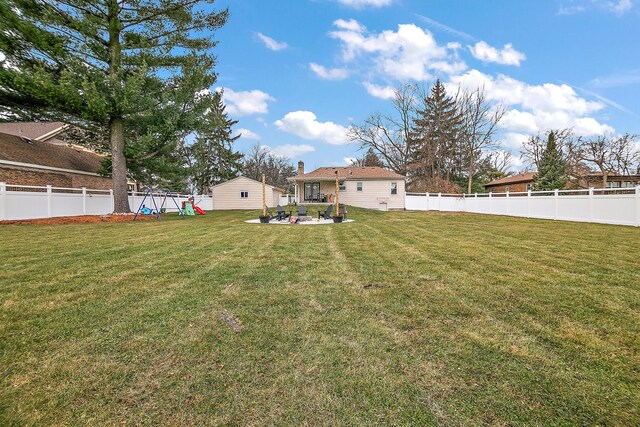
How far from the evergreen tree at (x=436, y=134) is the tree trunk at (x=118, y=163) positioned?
3043 centimetres

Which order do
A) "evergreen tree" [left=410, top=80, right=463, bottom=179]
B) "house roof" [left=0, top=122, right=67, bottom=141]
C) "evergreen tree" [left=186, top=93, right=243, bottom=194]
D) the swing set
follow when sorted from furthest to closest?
1. "evergreen tree" [left=186, top=93, right=243, bottom=194]
2. "evergreen tree" [left=410, top=80, right=463, bottom=179]
3. "house roof" [left=0, top=122, right=67, bottom=141]
4. the swing set

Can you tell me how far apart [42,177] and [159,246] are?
56.0ft

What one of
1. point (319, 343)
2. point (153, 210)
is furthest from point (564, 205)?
point (153, 210)

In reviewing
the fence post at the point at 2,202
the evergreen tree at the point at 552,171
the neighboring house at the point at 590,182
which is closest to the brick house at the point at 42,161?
the fence post at the point at 2,202

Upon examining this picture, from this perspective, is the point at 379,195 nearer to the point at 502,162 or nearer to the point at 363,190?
the point at 363,190

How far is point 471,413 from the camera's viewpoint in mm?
1702

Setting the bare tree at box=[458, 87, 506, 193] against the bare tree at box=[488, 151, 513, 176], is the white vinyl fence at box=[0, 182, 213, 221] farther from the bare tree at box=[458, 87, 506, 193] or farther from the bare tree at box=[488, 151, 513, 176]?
the bare tree at box=[488, 151, 513, 176]

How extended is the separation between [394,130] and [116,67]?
29.7 metres

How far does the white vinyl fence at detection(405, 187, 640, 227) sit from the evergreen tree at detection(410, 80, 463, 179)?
45.0 ft

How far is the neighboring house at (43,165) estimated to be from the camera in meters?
15.5

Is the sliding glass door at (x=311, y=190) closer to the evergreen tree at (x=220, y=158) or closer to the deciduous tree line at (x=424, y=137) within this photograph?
the deciduous tree line at (x=424, y=137)

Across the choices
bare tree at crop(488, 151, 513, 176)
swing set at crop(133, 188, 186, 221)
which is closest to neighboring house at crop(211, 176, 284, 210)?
swing set at crop(133, 188, 186, 221)

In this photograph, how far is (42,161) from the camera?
17359mm

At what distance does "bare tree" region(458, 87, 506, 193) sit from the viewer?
93.9 ft
